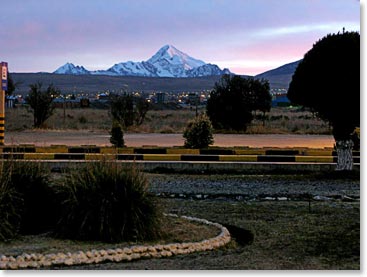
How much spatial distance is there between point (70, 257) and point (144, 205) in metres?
1.25

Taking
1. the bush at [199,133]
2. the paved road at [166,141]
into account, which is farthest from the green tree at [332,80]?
the paved road at [166,141]

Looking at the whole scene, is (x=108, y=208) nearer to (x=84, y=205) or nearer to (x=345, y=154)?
(x=84, y=205)

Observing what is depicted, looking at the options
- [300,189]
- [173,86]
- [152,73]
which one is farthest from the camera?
[152,73]

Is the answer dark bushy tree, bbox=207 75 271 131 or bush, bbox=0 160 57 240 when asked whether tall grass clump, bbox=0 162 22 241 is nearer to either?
bush, bbox=0 160 57 240

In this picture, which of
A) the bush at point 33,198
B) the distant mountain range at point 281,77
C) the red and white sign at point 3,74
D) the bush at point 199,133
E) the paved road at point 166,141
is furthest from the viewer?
the distant mountain range at point 281,77

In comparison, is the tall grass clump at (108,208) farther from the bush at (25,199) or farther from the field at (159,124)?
the field at (159,124)

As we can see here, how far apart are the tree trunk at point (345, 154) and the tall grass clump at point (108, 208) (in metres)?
6.57

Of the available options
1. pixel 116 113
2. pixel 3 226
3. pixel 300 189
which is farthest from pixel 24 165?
pixel 116 113

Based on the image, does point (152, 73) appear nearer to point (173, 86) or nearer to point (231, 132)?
point (173, 86)

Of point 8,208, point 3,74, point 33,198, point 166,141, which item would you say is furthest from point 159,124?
point 8,208

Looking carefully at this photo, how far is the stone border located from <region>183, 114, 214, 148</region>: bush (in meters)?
10.1

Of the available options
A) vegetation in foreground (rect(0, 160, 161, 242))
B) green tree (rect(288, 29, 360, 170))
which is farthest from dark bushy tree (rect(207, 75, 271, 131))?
vegetation in foreground (rect(0, 160, 161, 242))

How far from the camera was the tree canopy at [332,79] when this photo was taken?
473 inches

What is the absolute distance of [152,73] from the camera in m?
187
